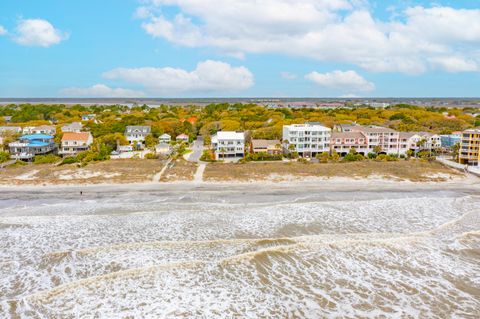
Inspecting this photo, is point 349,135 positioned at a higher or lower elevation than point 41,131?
higher

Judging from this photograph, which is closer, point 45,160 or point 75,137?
point 45,160

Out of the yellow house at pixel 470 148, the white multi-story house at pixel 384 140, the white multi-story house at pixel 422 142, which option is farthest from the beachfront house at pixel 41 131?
the yellow house at pixel 470 148

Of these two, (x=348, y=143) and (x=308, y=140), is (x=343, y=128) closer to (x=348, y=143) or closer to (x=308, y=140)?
(x=348, y=143)

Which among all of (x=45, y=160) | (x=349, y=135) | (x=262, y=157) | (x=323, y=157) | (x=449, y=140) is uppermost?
(x=349, y=135)

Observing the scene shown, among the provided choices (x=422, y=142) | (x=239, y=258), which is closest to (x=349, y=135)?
(x=422, y=142)

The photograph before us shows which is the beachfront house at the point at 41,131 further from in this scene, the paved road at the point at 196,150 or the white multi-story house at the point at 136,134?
the paved road at the point at 196,150

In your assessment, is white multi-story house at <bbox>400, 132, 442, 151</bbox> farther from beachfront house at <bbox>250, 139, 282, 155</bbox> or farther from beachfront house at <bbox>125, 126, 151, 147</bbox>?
beachfront house at <bbox>125, 126, 151, 147</bbox>
